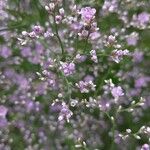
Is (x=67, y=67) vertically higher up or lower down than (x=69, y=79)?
lower down

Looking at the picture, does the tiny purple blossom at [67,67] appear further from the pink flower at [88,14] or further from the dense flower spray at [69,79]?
the dense flower spray at [69,79]

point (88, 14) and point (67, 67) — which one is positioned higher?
point (88, 14)

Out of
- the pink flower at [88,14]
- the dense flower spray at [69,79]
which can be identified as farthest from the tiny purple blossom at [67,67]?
the dense flower spray at [69,79]

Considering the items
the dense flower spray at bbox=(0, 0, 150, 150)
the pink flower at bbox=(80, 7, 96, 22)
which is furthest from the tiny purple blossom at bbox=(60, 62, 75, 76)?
the dense flower spray at bbox=(0, 0, 150, 150)

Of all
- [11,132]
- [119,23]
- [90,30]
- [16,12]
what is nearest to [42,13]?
[16,12]

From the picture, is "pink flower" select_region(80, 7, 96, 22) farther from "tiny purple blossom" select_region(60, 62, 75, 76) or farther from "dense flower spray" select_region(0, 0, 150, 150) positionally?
"dense flower spray" select_region(0, 0, 150, 150)

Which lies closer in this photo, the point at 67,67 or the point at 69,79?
the point at 67,67

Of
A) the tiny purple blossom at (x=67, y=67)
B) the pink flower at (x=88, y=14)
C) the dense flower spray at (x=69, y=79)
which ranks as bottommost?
the tiny purple blossom at (x=67, y=67)

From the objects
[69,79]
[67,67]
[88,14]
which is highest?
[69,79]

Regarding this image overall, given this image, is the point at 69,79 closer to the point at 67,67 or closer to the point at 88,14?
the point at 67,67

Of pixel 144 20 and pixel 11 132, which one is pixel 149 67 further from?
pixel 11 132

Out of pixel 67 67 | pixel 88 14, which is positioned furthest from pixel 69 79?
pixel 88 14
